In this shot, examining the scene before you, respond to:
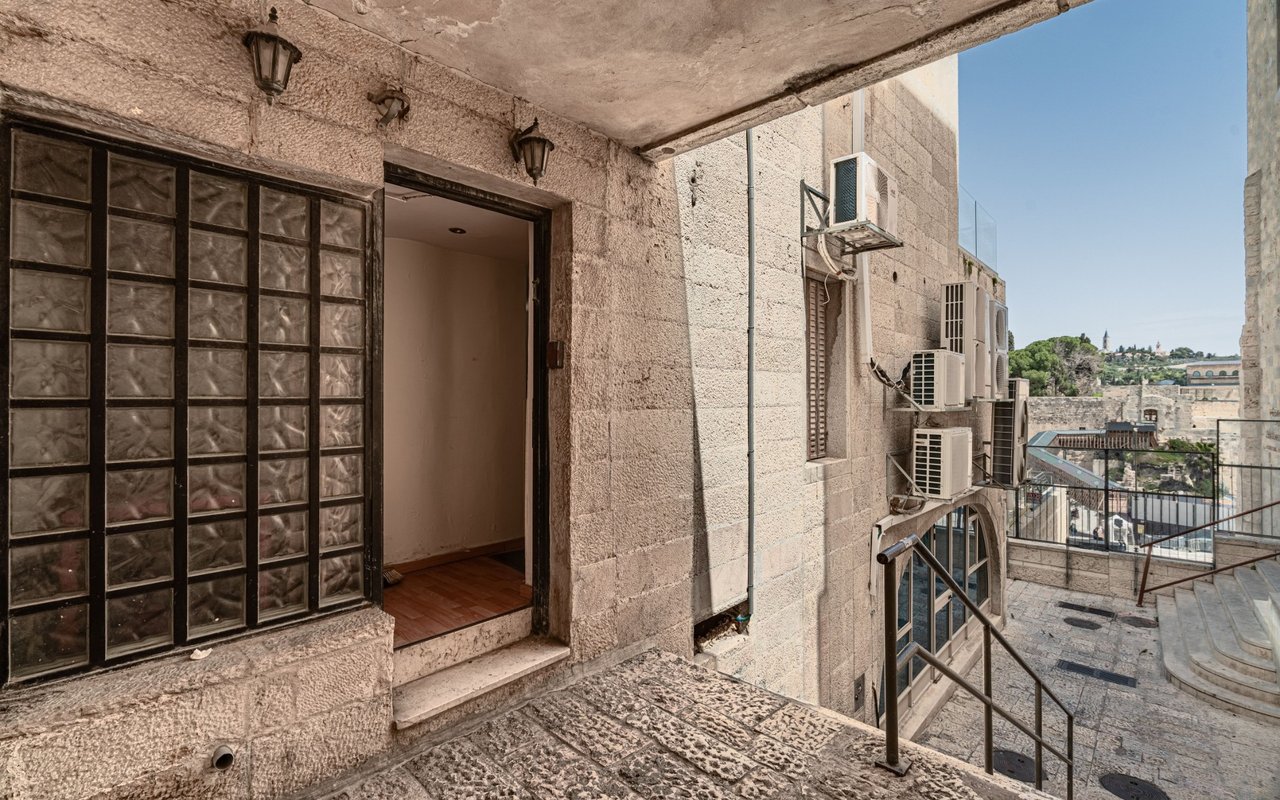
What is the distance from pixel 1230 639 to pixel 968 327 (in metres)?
5.82

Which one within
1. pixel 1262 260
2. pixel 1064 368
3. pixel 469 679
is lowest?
pixel 469 679

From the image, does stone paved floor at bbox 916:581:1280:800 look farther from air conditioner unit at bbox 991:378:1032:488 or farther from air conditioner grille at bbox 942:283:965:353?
air conditioner grille at bbox 942:283:965:353

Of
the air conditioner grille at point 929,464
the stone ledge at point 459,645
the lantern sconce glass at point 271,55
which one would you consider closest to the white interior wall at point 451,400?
the stone ledge at point 459,645

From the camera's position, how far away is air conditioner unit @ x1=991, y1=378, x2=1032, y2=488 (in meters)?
8.32

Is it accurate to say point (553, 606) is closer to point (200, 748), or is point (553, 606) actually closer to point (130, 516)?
point (200, 748)

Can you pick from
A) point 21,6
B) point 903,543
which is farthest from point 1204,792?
point 21,6

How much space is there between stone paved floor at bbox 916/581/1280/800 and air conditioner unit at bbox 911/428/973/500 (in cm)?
297

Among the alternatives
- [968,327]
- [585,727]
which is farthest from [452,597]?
[968,327]

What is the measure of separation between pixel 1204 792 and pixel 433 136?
8594 mm

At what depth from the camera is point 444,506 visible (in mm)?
4609

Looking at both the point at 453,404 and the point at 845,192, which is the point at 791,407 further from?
the point at 453,404

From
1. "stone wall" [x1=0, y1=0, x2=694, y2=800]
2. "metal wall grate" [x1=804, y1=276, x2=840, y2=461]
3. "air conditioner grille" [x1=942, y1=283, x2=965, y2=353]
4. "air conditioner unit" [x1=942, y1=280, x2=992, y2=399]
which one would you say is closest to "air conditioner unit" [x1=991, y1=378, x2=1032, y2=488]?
"air conditioner unit" [x1=942, y1=280, x2=992, y2=399]

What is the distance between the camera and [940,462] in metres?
6.37

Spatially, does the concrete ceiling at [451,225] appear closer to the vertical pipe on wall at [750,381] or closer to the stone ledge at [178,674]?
the vertical pipe on wall at [750,381]
